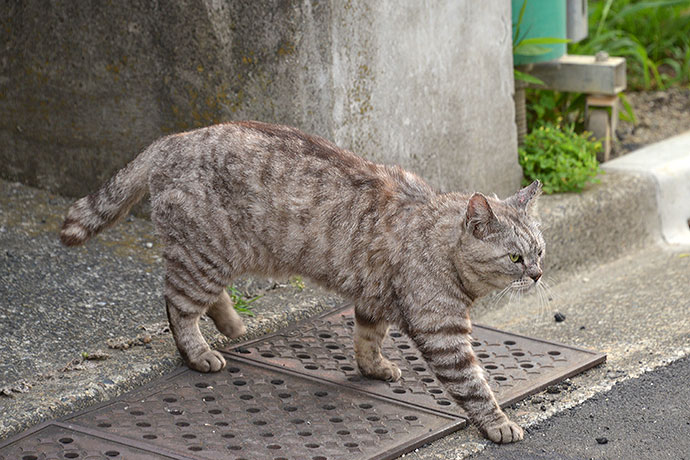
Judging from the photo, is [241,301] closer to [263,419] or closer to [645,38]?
[263,419]

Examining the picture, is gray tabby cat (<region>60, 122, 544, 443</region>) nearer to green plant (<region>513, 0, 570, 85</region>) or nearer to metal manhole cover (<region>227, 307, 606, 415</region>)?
metal manhole cover (<region>227, 307, 606, 415</region>)

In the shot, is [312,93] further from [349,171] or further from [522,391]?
[522,391]

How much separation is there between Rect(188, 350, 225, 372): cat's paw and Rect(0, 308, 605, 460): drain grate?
0.03 metres

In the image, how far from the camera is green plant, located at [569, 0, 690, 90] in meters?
7.46

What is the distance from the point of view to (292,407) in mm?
3748

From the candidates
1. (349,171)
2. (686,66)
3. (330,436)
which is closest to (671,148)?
(686,66)

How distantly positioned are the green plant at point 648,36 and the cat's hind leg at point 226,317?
166 inches

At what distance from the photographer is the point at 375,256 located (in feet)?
12.4

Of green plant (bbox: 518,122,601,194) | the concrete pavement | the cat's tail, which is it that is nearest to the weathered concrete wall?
green plant (bbox: 518,122,601,194)

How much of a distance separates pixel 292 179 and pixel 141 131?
4.96 feet

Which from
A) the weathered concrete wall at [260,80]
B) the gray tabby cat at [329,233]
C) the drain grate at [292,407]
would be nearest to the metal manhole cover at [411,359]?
the drain grate at [292,407]

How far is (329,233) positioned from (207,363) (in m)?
0.74

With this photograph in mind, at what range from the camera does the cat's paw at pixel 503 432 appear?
3525 mm

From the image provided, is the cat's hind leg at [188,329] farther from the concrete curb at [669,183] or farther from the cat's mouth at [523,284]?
the concrete curb at [669,183]
